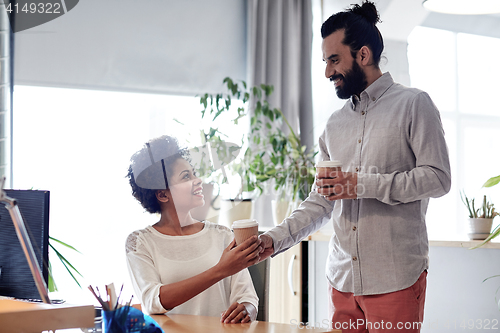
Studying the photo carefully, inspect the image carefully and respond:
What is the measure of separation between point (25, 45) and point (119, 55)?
20.8 inches

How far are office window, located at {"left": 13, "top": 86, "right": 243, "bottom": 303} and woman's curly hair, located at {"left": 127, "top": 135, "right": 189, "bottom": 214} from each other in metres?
0.91

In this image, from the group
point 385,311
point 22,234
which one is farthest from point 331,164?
point 22,234

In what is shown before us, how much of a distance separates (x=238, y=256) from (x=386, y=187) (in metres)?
0.45

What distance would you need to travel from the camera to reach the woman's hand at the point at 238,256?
1316 millimetres

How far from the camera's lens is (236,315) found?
1272mm

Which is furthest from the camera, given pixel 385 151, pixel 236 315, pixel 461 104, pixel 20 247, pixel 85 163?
pixel 85 163

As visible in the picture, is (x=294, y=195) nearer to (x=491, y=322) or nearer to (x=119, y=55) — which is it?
(x=491, y=322)

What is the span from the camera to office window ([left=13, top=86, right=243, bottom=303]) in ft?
8.93

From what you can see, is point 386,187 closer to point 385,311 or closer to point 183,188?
point 385,311

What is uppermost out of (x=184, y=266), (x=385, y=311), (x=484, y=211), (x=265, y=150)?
(x=265, y=150)

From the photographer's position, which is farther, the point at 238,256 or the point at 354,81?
the point at 354,81

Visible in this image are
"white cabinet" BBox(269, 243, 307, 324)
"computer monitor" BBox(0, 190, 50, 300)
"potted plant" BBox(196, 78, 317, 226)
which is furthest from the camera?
"potted plant" BBox(196, 78, 317, 226)

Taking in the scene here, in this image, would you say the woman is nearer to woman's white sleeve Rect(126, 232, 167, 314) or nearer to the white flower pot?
woman's white sleeve Rect(126, 232, 167, 314)

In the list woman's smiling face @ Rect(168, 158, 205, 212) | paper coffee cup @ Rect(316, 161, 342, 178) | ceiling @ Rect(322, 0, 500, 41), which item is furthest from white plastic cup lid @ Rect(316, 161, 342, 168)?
ceiling @ Rect(322, 0, 500, 41)
